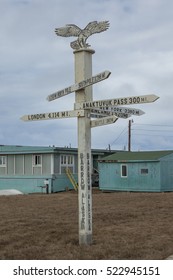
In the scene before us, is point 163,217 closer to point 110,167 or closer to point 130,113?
point 130,113

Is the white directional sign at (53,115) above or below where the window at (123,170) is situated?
above

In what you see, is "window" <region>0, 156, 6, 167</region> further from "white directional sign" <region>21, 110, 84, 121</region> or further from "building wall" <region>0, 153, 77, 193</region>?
"white directional sign" <region>21, 110, 84, 121</region>

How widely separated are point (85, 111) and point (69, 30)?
1707 millimetres

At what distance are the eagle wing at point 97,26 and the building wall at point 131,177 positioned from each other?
60.7 ft

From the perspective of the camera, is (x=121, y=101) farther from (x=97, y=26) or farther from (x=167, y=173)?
(x=167, y=173)

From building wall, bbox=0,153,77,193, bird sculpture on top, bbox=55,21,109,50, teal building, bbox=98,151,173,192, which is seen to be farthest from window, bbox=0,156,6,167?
bird sculpture on top, bbox=55,21,109,50

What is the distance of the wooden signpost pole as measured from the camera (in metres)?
8.37

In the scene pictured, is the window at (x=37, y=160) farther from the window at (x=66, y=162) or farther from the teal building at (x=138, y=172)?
the teal building at (x=138, y=172)

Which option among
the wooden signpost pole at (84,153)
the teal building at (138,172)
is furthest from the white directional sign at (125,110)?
the teal building at (138,172)

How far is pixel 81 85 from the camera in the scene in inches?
336

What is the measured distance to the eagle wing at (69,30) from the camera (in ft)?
29.2

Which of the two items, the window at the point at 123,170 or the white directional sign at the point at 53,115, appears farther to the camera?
the window at the point at 123,170

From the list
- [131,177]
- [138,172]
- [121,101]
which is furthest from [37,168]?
[121,101]
